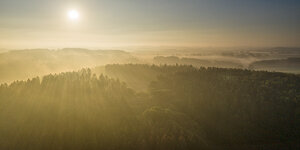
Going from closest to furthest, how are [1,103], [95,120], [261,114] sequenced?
[95,120] → [1,103] → [261,114]

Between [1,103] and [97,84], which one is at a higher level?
[97,84]

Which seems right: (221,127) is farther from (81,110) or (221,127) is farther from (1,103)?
(1,103)

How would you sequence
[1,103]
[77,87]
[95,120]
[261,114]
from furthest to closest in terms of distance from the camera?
[261,114] < [77,87] < [1,103] < [95,120]

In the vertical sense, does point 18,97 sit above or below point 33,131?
above

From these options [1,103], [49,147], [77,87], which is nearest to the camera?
[49,147]

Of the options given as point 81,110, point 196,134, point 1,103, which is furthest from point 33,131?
point 196,134

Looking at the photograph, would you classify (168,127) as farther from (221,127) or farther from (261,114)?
(261,114)

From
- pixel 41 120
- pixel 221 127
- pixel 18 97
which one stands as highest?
pixel 18 97

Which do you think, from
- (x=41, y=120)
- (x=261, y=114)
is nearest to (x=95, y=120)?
(x=41, y=120)

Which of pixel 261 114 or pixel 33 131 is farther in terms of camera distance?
pixel 261 114
